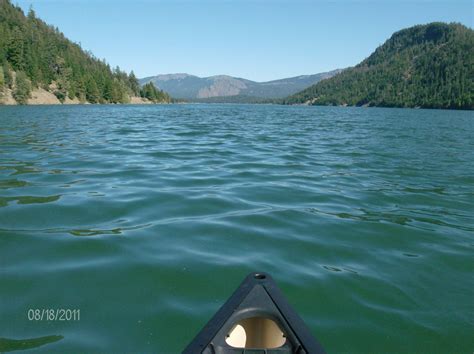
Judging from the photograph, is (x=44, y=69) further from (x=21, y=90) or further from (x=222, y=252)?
(x=222, y=252)

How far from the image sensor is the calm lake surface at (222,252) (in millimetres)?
3463

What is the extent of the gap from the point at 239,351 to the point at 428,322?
2.35 meters

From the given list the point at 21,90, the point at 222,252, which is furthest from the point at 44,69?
the point at 222,252

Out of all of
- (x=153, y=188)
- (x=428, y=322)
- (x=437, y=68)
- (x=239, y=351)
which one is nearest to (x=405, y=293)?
(x=428, y=322)

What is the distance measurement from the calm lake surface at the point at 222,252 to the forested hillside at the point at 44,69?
283 ft

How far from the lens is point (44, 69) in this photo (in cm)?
10481

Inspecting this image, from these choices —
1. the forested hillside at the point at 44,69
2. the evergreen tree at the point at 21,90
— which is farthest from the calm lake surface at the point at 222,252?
the forested hillside at the point at 44,69

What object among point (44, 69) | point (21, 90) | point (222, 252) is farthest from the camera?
point (44, 69)

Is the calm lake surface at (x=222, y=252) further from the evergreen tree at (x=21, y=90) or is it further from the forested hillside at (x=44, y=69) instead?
the forested hillside at (x=44, y=69)

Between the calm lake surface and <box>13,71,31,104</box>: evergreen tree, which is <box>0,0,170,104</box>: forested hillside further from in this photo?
the calm lake surface

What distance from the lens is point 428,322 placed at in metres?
3.64

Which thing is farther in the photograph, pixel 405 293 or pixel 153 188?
pixel 153 188

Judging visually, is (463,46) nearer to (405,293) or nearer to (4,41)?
(4,41)

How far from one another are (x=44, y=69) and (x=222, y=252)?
4710 inches
